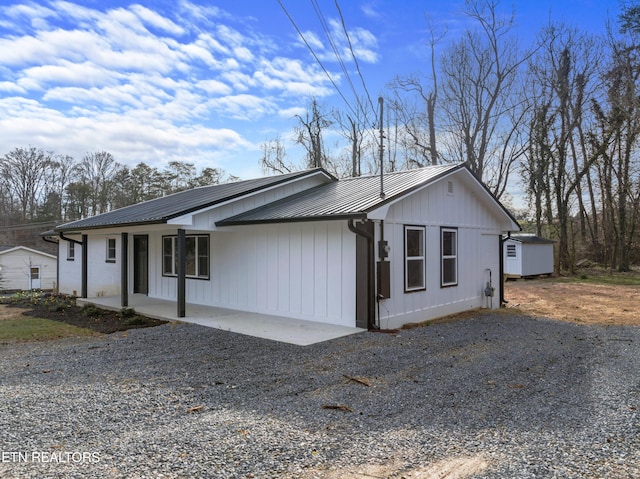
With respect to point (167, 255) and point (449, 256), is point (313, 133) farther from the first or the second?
point (449, 256)

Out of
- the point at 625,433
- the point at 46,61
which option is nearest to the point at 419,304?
the point at 625,433

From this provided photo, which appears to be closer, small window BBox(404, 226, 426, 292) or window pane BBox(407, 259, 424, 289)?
small window BBox(404, 226, 426, 292)

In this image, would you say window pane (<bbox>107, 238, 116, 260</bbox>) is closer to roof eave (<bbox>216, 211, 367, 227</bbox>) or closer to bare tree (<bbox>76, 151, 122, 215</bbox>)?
roof eave (<bbox>216, 211, 367, 227</bbox>)

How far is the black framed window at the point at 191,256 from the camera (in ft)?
34.2

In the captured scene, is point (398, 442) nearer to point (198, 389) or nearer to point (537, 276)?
point (198, 389)

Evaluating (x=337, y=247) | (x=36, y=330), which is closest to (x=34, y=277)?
(x=36, y=330)

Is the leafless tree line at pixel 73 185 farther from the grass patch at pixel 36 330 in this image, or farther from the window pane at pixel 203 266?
the grass patch at pixel 36 330

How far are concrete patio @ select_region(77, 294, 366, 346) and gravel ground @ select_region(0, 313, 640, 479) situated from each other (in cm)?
42

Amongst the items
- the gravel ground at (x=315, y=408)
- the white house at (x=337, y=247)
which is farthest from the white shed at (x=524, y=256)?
the gravel ground at (x=315, y=408)

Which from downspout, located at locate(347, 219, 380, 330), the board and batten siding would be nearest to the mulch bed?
downspout, located at locate(347, 219, 380, 330)

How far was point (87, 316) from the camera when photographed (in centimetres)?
977

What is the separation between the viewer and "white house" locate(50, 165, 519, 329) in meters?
7.57

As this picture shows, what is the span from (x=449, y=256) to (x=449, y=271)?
360 mm

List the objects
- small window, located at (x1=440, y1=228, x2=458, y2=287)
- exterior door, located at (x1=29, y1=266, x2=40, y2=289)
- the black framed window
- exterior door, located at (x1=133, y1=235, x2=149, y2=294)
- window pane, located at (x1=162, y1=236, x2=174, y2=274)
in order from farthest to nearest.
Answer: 1. exterior door, located at (x1=29, y1=266, x2=40, y2=289)
2. exterior door, located at (x1=133, y1=235, x2=149, y2=294)
3. window pane, located at (x1=162, y1=236, x2=174, y2=274)
4. the black framed window
5. small window, located at (x1=440, y1=228, x2=458, y2=287)
